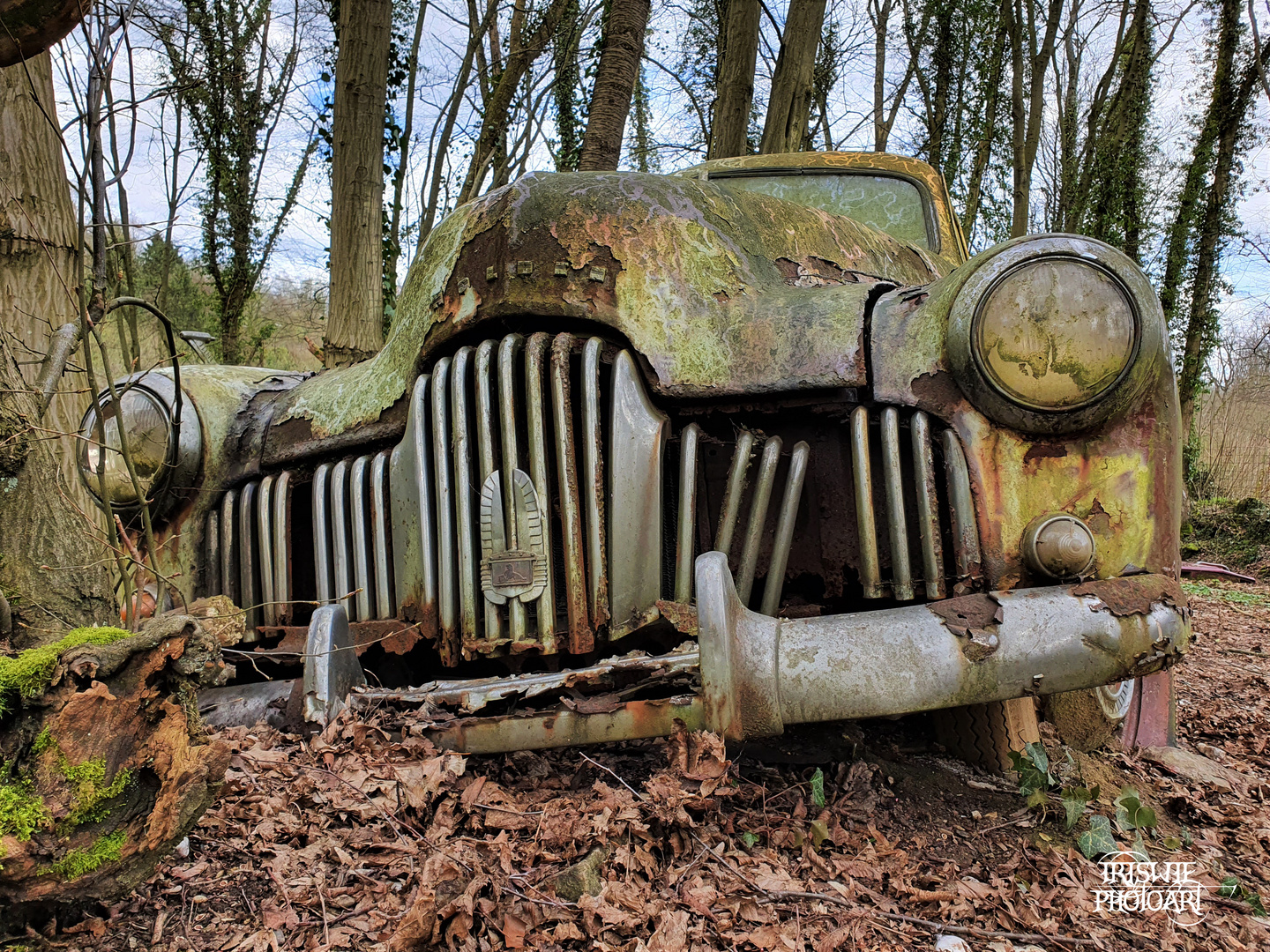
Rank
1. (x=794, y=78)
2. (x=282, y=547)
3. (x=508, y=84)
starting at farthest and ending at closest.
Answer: (x=508, y=84)
(x=794, y=78)
(x=282, y=547)

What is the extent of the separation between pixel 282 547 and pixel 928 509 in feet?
6.41

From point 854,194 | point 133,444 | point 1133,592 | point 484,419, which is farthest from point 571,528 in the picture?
point 854,194

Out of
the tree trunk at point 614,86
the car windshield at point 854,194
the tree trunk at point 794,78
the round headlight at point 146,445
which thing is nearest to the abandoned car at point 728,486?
the round headlight at point 146,445

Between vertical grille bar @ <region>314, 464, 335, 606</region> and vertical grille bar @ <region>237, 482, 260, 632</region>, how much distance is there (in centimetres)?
33

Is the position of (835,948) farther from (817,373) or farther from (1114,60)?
(1114,60)

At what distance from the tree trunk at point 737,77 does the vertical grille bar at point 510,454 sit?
7404mm

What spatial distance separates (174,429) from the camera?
2.92m

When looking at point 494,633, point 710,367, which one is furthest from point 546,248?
point 494,633

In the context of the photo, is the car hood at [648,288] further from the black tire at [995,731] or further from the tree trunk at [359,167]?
the tree trunk at [359,167]

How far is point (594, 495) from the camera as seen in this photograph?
82.4 inches

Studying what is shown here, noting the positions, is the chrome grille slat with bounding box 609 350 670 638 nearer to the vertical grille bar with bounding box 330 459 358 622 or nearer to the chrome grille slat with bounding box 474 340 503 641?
the chrome grille slat with bounding box 474 340 503 641

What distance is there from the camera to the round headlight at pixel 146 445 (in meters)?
2.88

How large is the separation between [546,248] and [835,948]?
1.75 meters

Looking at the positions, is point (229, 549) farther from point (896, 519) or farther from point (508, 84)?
point (508, 84)
